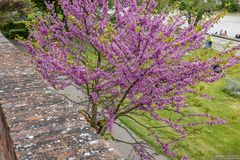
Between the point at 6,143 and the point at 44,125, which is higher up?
the point at 44,125

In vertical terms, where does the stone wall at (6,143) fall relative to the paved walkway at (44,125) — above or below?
below

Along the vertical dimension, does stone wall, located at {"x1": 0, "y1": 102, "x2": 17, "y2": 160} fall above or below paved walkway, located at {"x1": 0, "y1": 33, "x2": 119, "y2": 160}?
below

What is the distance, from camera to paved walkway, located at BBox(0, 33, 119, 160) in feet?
11.8

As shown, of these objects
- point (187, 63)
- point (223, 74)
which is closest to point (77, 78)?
point (187, 63)

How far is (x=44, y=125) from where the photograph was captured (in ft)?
13.8

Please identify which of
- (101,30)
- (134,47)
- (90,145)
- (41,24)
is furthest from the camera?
(41,24)

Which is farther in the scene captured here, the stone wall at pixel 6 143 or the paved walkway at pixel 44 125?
the stone wall at pixel 6 143

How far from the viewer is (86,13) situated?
8258 millimetres

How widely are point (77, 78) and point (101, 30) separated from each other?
172cm

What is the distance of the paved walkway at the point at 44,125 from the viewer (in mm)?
3590

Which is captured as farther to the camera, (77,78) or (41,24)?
(41,24)

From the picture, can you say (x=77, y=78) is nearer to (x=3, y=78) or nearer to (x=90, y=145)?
(x=3, y=78)

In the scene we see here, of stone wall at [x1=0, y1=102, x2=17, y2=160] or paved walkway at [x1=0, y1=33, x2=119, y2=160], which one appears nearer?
paved walkway at [x1=0, y1=33, x2=119, y2=160]

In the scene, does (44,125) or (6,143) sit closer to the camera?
(44,125)
